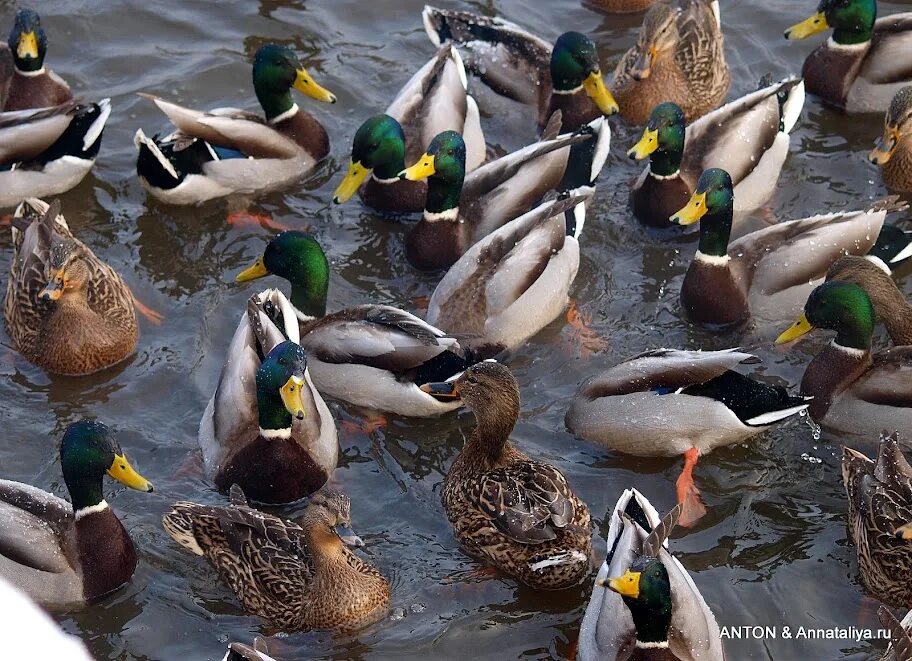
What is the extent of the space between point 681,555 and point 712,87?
405cm

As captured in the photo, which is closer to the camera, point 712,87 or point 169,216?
point 169,216

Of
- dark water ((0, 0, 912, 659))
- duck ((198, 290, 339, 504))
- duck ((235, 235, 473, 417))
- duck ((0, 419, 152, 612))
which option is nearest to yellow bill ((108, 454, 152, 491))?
duck ((0, 419, 152, 612))

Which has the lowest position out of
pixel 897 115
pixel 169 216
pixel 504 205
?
pixel 169 216

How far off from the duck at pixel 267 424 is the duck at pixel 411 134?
172cm

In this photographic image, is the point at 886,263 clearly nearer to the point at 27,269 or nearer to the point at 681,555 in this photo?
the point at 681,555

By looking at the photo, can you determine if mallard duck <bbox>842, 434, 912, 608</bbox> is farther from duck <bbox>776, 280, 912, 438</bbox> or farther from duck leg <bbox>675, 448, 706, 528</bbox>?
duck leg <bbox>675, 448, 706, 528</bbox>

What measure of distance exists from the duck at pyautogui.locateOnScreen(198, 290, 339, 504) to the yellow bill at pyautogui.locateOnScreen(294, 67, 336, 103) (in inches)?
93.6

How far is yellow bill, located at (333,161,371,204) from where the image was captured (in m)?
7.80

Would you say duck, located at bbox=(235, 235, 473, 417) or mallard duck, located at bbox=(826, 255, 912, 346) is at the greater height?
mallard duck, located at bbox=(826, 255, 912, 346)

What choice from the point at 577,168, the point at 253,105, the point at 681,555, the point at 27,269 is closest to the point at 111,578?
the point at 27,269

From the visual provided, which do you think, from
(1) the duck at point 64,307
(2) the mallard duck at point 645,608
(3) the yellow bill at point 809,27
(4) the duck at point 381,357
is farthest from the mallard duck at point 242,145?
(2) the mallard duck at point 645,608

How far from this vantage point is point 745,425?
20.3 ft

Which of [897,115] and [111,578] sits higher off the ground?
[897,115]

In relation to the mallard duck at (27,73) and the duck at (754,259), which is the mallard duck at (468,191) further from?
Answer: the mallard duck at (27,73)
